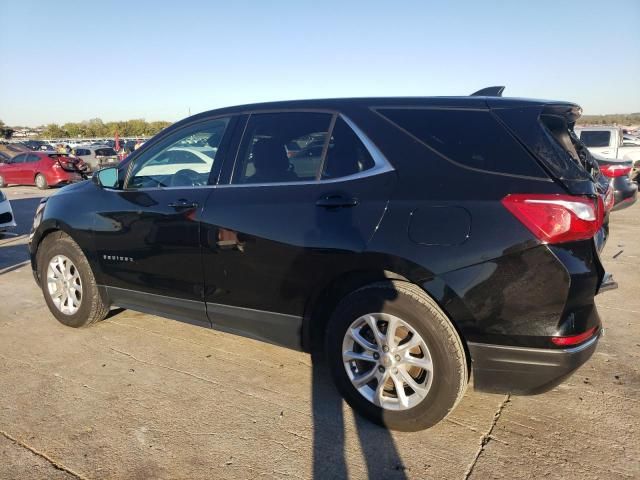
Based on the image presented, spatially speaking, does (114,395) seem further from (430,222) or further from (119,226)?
(430,222)

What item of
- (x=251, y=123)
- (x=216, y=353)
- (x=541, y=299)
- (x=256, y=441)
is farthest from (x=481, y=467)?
Result: (x=251, y=123)

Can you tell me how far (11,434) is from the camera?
2777 millimetres

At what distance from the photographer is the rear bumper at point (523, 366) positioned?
7.88 feet

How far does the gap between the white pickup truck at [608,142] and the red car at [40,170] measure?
52.6ft

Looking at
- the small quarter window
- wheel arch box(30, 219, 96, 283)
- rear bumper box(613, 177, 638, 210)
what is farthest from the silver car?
the small quarter window

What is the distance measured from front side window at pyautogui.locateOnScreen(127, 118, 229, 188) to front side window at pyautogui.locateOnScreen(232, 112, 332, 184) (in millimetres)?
264

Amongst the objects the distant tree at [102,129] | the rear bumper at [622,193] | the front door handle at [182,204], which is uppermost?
the distant tree at [102,129]

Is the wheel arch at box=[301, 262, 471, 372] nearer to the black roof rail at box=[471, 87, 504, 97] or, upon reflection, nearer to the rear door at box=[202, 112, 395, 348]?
the rear door at box=[202, 112, 395, 348]

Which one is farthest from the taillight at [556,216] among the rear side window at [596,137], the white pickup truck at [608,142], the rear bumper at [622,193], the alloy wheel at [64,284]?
the rear side window at [596,137]

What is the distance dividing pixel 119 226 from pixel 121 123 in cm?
9654

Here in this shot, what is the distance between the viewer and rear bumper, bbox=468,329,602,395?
2.40 m

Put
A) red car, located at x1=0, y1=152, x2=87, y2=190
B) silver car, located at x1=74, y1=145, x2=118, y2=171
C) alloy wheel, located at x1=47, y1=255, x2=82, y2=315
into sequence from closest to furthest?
1. alloy wheel, located at x1=47, y1=255, x2=82, y2=315
2. red car, located at x1=0, y1=152, x2=87, y2=190
3. silver car, located at x1=74, y1=145, x2=118, y2=171

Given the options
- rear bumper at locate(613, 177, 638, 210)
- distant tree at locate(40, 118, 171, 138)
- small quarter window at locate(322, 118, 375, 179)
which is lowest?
rear bumper at locate(613, 177, 638, 210)

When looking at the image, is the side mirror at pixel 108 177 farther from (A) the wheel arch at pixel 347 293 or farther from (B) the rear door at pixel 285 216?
(A) the wheel arch at pixel 347 293
